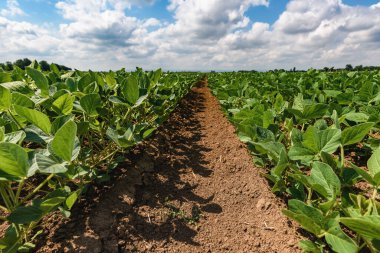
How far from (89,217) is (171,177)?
107 centimetres

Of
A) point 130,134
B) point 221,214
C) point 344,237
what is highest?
point 130,134

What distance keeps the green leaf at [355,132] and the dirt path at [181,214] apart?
713 mm

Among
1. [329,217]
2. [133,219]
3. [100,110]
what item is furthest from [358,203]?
[100,110]

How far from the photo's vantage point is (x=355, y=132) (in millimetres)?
1569

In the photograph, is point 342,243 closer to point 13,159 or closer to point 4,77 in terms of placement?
point 13,159

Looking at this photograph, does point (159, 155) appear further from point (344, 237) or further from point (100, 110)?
point (344, 237)

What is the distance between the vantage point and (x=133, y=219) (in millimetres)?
2117

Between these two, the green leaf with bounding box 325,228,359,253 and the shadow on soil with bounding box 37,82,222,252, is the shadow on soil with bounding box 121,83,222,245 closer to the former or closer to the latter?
the shadow on soil with bounding box 37,82,222,252

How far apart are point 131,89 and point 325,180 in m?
1.41

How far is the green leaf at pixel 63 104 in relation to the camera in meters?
1.68

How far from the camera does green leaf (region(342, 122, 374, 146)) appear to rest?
60.1 inches

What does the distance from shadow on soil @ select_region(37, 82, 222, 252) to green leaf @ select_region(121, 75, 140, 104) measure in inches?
34.4

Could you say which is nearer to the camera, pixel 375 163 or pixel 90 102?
pixel 375 163

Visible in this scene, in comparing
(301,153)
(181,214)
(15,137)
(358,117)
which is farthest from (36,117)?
(358,117)
